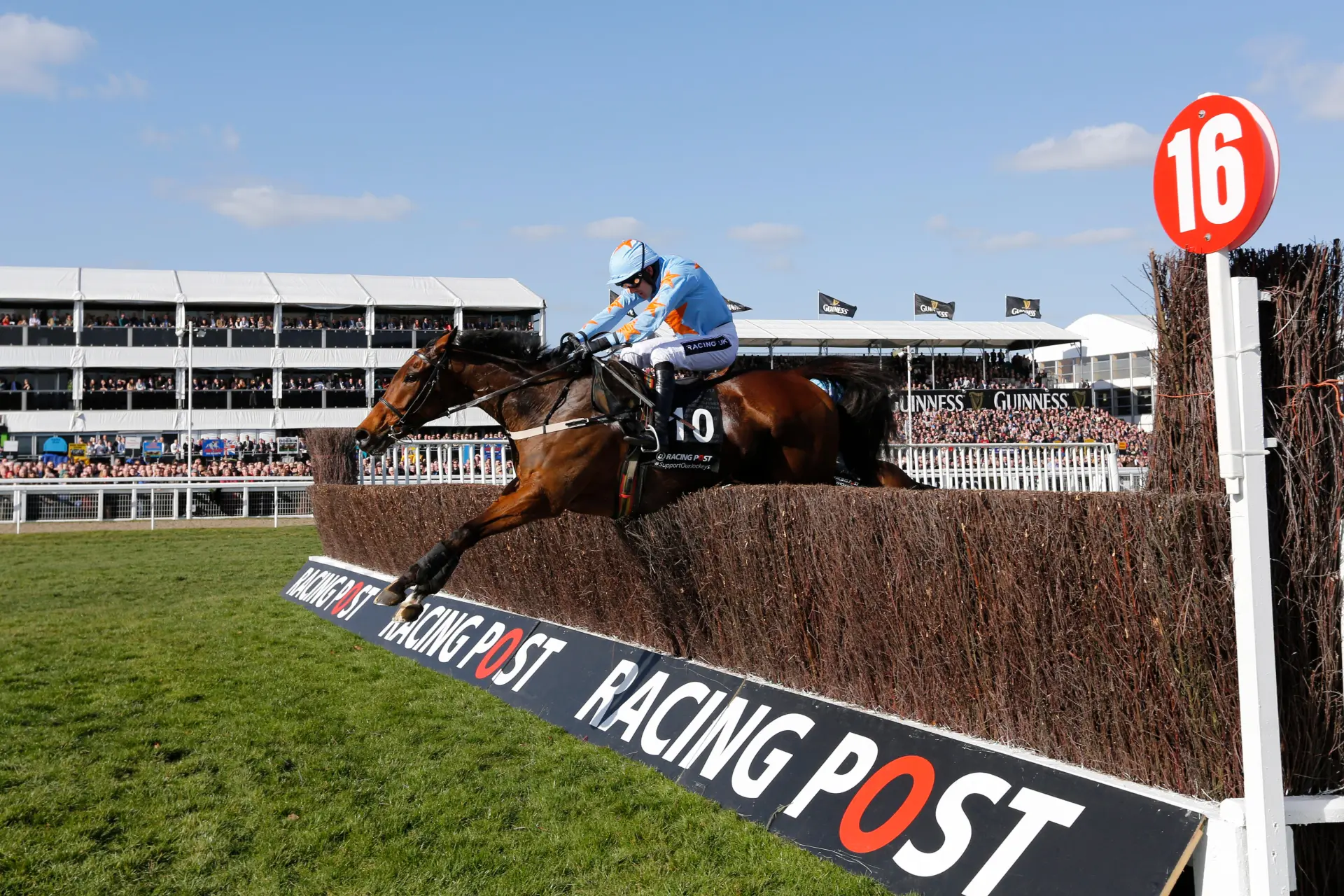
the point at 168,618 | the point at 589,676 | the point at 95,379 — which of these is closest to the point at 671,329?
the point at 589,676

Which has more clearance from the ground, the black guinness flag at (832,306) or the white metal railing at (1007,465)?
the black guinness flag at (832,306)

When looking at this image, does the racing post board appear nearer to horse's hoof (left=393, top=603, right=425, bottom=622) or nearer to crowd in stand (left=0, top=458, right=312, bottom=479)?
horse's hoof (left=393, top=603, right=425, bottom=622)

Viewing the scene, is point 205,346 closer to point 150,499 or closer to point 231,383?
point 231,383

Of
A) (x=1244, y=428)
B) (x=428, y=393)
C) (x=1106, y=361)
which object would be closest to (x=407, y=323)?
(x=1106, y=361)

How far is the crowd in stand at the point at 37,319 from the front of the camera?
3469cm

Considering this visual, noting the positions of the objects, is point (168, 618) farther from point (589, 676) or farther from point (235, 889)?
point (235, 889)

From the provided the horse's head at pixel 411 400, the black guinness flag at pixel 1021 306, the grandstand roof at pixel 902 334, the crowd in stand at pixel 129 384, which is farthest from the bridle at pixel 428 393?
the black guinness flag at pixel 1021 306

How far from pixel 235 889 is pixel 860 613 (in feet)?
8.06

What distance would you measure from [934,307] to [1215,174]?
3879 cm

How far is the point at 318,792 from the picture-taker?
4.29 meters

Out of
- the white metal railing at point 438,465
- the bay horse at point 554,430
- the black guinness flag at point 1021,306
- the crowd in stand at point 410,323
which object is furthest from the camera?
the black guinness flag at point 1021,306

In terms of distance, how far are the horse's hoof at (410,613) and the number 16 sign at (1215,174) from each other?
12.1 feet

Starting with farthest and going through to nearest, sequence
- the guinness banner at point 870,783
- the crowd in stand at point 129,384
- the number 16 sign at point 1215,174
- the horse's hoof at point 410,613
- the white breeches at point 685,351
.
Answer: the crowd in stand at point 129,384
the white breeches at point 685,351
the horse's hoof at point 410,613
the guinness banner at point 870,783
the number 16 sign at point 1215,174

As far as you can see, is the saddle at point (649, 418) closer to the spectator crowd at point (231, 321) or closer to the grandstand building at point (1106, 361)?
the grandstand building at point (1106, 361)
